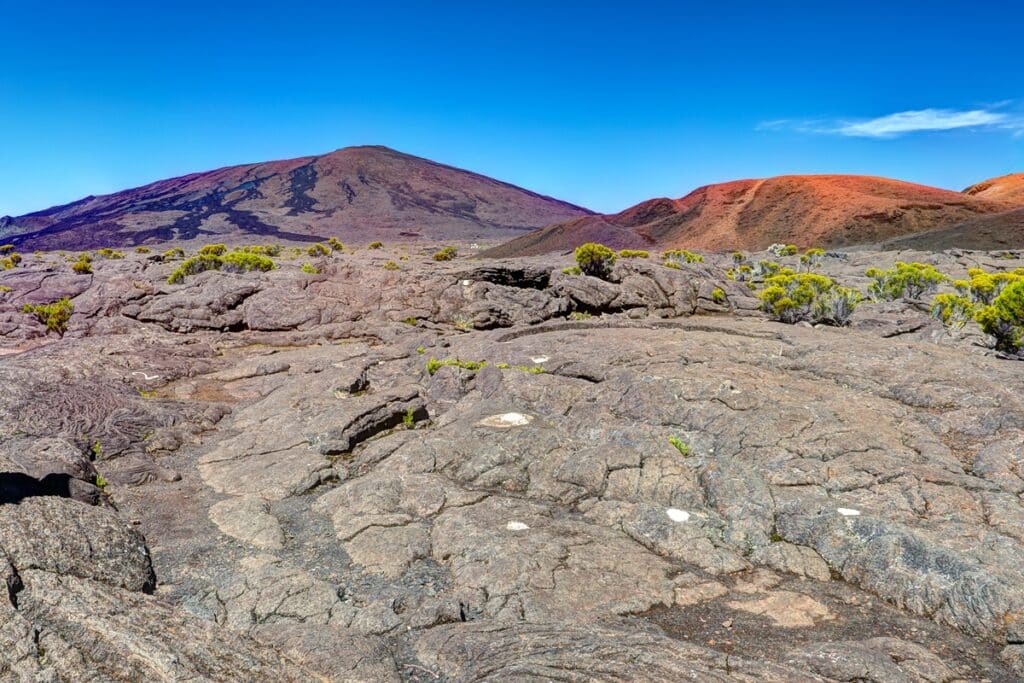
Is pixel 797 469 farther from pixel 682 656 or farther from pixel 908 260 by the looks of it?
pixel 908 260

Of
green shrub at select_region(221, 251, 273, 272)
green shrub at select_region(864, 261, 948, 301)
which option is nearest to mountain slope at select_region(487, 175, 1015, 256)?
green shrub at select_region(221, 251, 273, 272)

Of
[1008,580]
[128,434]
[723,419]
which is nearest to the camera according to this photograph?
[1008,580]

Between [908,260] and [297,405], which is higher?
[908,260]

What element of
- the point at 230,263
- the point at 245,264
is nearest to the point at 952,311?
the point at 245,264

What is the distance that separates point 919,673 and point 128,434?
1173 cm

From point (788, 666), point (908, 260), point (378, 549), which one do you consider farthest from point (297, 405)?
point (908, 260)

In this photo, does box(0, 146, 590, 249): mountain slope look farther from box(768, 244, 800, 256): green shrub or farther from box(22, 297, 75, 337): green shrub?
box(22, 297, 75, 337): green shrub

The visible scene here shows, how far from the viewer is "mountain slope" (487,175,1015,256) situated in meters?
72.6

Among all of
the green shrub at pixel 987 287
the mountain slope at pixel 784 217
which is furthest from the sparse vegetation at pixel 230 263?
the mountain slope at pixel 784 217

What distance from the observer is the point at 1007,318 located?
15.4m

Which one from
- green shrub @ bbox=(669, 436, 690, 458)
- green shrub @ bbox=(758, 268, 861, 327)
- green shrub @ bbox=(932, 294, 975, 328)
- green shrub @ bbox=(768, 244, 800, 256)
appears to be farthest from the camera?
green shrub @ bbox=(768, 244, 800, 256)

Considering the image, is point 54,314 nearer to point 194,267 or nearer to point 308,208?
point 194,267

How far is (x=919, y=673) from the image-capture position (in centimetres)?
509

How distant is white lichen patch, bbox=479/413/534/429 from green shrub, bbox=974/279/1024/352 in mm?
13191
